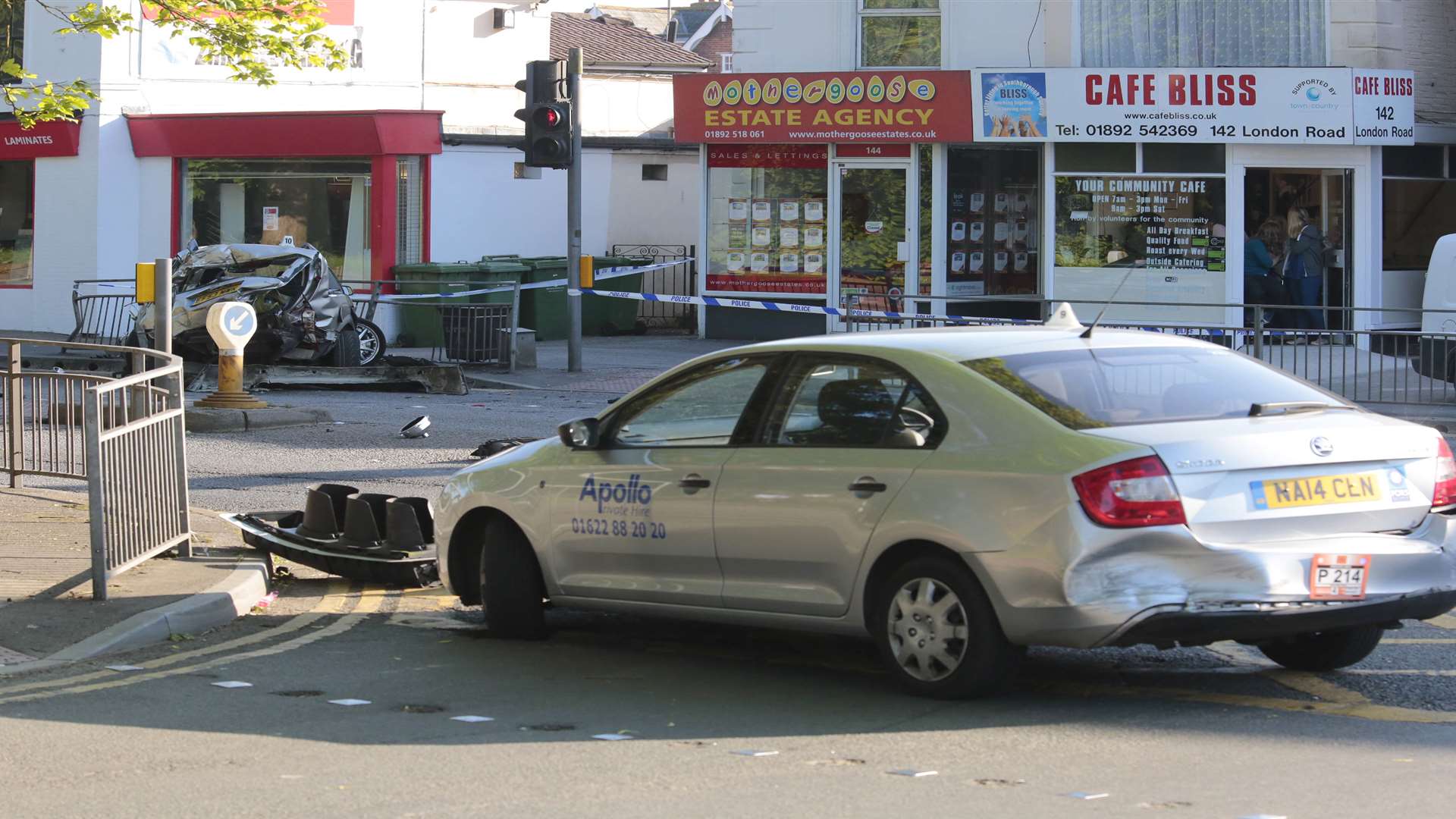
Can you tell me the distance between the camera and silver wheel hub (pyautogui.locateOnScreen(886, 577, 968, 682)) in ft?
21.1

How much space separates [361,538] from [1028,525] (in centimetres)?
449

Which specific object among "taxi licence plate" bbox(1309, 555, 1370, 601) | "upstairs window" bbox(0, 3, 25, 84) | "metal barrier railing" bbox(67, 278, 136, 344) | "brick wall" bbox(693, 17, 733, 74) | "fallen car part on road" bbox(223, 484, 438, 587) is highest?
"brick wall" bbox(693, 17, 733, 74)

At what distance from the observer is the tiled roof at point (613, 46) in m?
42.1

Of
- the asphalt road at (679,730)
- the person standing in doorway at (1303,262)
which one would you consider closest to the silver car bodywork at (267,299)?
the person standing in doorway at (1303,262)

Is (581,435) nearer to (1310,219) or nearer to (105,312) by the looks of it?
(1310,219)

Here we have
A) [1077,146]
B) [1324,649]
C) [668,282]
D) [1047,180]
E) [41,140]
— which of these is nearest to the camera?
[1324,649]

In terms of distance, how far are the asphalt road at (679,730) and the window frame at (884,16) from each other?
17309 mm

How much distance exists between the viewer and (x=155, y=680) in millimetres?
7223

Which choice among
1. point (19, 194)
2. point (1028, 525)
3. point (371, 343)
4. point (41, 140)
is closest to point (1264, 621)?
point (1028, 525)

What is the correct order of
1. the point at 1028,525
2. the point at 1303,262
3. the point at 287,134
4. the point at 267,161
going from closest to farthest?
the point at 1028,525 < the point at 1303,262 < the point at 287,134 < the point at 267,161

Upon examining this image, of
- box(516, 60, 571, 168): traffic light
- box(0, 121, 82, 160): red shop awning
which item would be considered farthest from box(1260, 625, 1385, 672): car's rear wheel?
box(0, 121, 82, 160): red shop awning

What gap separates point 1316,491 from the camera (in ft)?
20.4

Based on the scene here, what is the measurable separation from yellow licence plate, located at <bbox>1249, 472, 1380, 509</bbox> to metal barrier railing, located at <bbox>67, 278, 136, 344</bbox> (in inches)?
763

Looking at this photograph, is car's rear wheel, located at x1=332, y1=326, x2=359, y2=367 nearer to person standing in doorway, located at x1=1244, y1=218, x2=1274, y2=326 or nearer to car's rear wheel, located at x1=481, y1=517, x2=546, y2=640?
person standing in doorway, located at x1=1244, y1=218, x2=1274, y2=326
